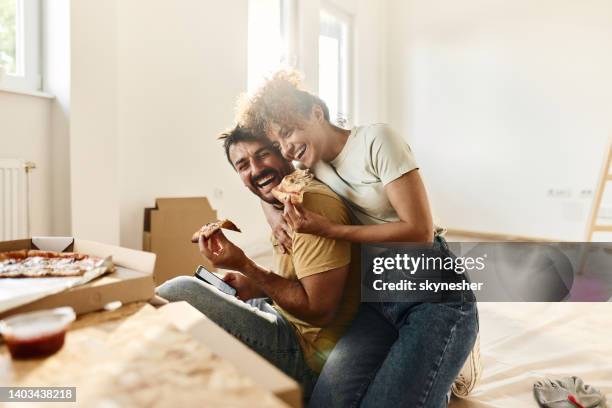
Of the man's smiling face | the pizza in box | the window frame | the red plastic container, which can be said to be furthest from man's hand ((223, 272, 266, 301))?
the window frame

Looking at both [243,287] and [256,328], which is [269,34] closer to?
[243,287]

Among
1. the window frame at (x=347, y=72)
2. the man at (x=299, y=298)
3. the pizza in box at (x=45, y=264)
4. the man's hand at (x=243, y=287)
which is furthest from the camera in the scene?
the window frame at (x=347, y=72)

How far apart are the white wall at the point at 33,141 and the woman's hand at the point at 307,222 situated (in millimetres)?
1817

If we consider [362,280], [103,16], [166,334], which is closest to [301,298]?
[362,280]

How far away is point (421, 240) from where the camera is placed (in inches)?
46.3

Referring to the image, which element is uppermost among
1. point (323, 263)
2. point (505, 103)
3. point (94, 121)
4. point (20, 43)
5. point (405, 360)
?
point (505, 103)

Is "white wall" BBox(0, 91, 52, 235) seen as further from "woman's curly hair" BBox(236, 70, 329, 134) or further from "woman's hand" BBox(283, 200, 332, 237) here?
"woman's hand" BBox(283, 200, 332, 237)

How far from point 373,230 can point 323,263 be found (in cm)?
15

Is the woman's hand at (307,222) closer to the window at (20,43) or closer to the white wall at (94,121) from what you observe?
the white wall at (94,121)

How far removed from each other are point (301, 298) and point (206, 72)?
2726 mm

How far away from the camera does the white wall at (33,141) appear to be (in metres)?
2.23

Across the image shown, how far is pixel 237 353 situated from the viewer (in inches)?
20.1

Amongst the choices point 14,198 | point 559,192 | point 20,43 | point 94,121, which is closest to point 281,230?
point 14,198

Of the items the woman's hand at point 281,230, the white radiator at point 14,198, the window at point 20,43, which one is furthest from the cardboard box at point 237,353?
the window at point 20,43
